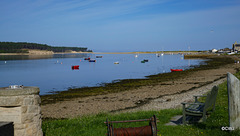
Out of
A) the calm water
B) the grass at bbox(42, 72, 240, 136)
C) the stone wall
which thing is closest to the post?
the grass at bbox(42, 72, 240, 136)

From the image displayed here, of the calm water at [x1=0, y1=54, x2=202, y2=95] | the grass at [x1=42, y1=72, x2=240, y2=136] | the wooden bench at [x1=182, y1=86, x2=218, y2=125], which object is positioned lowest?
the calm water at [x1=0, y1=54, x2=202, y2=95]

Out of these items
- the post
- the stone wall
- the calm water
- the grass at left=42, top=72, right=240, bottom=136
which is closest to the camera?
the stone wall

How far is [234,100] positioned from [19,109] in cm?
603

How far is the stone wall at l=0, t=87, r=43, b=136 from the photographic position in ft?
22.1

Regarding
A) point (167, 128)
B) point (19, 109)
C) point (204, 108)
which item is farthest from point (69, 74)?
point (19, 109)

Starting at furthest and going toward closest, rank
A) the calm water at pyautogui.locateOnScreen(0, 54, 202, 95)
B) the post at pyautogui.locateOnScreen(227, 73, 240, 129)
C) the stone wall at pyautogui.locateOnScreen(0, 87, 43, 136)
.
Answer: the calm water at pyautogui.locateOnScreen(0, 54, 202, 95) → the post at pyautogui.locateOnScreen(227, 73, 240, 129) → the stone wall at pyautogui.locateOnScreen(0, 87, 43, 136)

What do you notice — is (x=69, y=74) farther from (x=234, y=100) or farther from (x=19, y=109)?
(x=234, y=100)

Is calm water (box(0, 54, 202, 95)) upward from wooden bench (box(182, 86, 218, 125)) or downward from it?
downward

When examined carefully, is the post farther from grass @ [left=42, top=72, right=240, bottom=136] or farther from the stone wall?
the stone wall

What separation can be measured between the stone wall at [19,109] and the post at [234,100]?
223 inches

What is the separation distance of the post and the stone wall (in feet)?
18.6

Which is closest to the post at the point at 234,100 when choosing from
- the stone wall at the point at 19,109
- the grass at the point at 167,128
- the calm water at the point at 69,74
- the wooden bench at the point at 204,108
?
the grass at the point at 167,128

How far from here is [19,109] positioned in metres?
6.79

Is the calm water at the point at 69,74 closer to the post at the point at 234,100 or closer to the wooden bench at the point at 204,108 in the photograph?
the wooden bench at the point at 204,108
